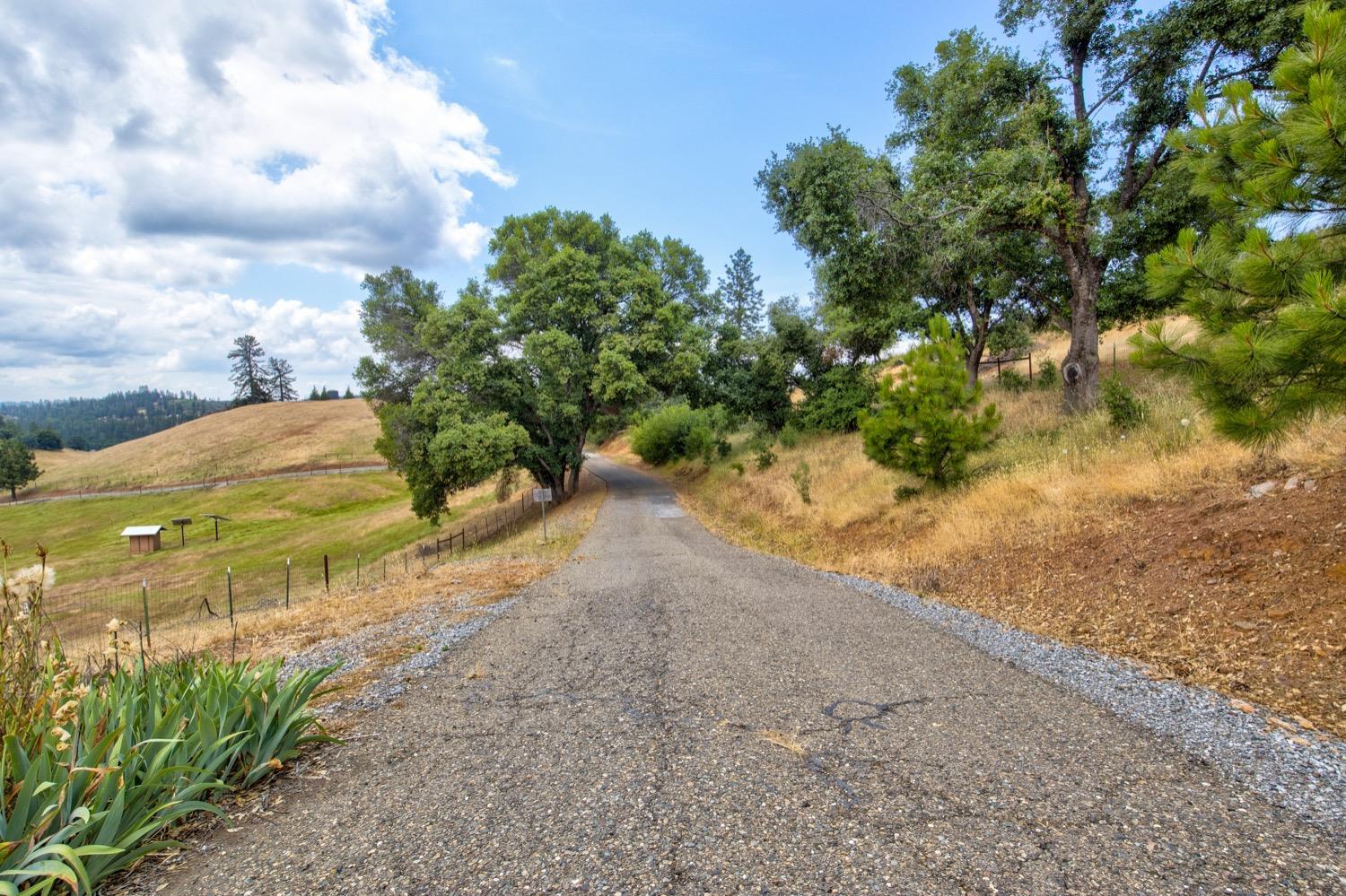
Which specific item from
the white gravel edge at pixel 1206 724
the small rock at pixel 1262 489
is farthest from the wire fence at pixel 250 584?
the small rock at pixel 1262 489

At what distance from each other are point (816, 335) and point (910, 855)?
26496mm

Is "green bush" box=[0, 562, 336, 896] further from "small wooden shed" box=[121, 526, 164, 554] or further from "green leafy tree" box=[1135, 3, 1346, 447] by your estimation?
"small wooden shed" box=[121, 526, 164, 554]

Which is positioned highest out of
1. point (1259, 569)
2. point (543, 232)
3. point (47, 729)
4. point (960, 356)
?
point (543, 232)

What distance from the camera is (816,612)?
7359mm

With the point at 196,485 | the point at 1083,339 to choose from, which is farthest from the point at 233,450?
the point at 1083,339

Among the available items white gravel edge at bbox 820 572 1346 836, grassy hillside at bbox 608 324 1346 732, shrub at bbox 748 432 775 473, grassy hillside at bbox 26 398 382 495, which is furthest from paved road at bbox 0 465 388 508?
white gravel edge at bbox 820 572 1346 836

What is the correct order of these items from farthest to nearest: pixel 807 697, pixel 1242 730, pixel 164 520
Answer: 1. pixel 164 520
2. pixel 807 697
3. pixel 1242 730

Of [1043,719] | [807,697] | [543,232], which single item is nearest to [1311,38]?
[1043,719]

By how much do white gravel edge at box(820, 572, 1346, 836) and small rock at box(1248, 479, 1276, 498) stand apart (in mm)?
3151

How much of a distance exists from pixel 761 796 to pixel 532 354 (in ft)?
79.3

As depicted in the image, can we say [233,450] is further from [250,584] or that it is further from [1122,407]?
[1122,407]

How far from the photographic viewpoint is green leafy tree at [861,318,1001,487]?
10.9 m

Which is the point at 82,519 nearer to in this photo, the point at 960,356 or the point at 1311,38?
the point at 960,356

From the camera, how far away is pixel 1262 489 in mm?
6730
